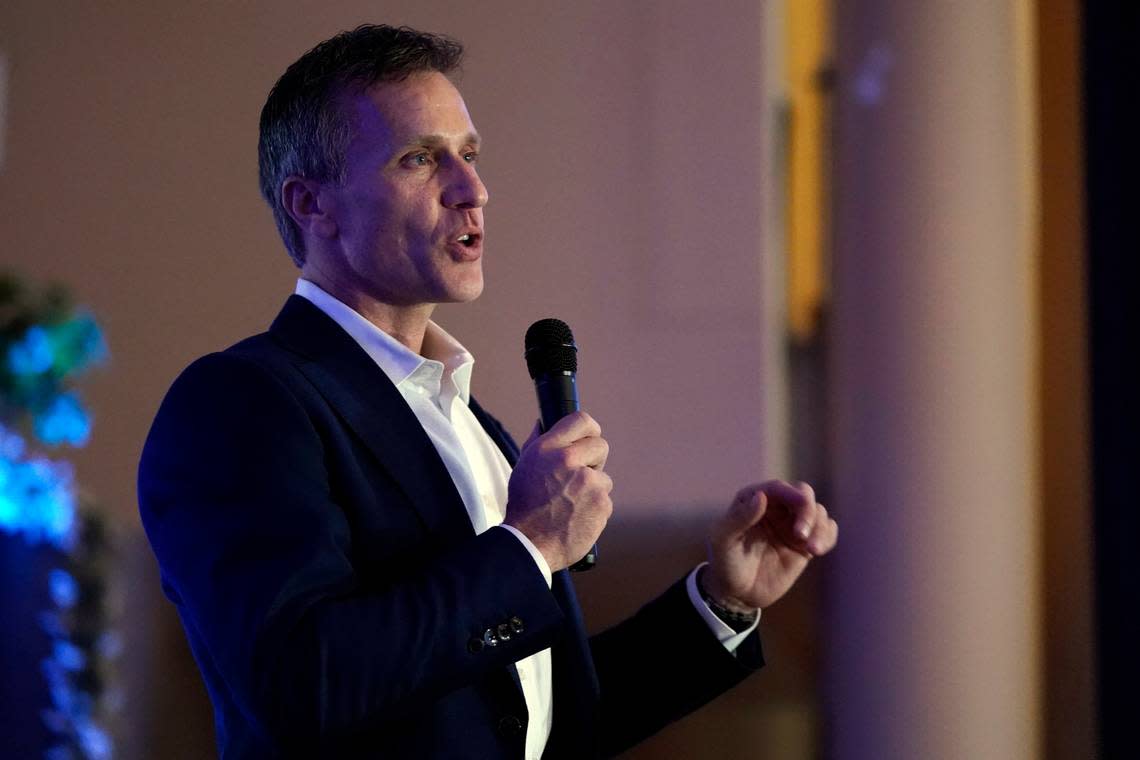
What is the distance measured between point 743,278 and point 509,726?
1.70m

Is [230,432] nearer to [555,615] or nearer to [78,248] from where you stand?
[555,615]

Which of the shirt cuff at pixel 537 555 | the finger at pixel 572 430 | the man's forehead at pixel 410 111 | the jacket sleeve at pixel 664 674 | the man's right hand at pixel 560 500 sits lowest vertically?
the jacket sleeve at pixel 664 674

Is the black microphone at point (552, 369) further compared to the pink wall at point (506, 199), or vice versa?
the pink wall at point (506, 199)

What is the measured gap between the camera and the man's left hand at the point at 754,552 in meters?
1.46

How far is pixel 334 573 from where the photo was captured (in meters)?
1.04

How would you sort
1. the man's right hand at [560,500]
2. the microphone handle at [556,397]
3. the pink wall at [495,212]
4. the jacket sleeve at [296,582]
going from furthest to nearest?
the pink wall at [495,212] → the microphone handle at [556,397] → the man's right hand at [560,500] → the jacket sleeve at [296,582]

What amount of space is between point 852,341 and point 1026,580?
653 mm

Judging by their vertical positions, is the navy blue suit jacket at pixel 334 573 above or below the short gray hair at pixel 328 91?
below

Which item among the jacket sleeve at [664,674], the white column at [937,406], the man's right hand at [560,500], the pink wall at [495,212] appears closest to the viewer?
the man's right hand at [560,500]

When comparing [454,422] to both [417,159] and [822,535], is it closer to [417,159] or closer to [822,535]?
[417,159]

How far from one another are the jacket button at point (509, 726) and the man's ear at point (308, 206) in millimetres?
661

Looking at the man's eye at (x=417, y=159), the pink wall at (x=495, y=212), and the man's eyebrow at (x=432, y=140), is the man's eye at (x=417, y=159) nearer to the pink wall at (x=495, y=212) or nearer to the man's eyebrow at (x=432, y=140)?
the man's eyebrow at (x=432, y=140)

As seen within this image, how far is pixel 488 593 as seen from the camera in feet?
3.44

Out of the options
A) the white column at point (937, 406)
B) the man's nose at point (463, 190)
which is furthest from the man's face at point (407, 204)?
the white column at point (937, 406)
